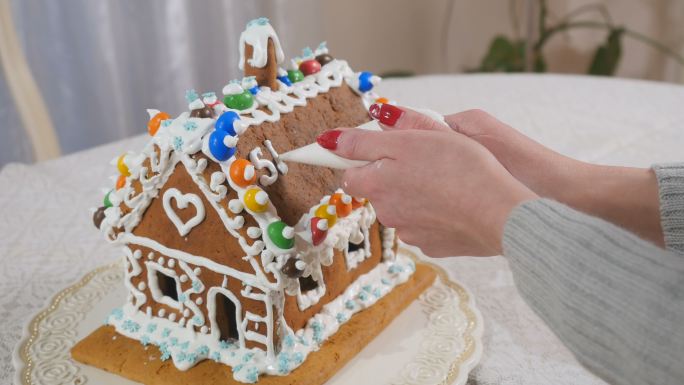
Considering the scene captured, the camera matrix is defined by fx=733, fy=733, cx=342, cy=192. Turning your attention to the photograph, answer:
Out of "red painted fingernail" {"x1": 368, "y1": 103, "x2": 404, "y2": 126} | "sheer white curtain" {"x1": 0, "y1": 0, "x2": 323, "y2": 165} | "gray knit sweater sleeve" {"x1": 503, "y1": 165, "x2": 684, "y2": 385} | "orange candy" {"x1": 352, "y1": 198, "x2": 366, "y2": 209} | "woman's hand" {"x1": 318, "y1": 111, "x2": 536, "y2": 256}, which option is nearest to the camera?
"gray knit sweater sleeve" {"x1": 503, "y1": 165, "x2": 684, "y2": 385}

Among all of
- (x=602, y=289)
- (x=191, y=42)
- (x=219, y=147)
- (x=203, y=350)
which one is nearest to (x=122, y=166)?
(x=219, y=147)

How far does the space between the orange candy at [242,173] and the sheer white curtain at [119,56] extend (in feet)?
6.16

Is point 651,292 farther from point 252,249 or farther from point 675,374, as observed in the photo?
point 252,249

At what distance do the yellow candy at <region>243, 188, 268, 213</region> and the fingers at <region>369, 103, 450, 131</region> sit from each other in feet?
0.86

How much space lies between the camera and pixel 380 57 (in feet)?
14.0

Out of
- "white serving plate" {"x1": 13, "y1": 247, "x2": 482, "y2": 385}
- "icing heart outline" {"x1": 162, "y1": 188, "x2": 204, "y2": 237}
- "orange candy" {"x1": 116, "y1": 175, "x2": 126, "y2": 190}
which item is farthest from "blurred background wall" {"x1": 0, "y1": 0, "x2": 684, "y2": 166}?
"icing heart outline" {"x1": 162, "y1": 188, "x2": 204, "y2": 237}

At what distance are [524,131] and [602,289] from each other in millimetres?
1504

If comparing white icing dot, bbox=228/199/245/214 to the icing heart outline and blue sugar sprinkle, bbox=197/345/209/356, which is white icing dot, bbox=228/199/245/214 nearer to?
the icing heart outline

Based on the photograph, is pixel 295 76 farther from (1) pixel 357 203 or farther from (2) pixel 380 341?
(2) pixel 380 341

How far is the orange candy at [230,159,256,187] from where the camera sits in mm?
1196

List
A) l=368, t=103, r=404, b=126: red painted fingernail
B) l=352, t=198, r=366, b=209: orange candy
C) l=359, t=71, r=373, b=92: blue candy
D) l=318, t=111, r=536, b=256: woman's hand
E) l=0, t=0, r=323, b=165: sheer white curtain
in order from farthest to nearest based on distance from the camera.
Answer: l=0, t=0, r=323, b=165: sheer white curtain, l=359, t=71, r=373, b=92: blue candy, l=352, t=198, r=366, b=209: orange candy, l=368, t=103, r=404, b=126: red painted fingernail, l=318, t=111, r=536, b=256: woman's hand

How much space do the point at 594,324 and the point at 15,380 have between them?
99cm

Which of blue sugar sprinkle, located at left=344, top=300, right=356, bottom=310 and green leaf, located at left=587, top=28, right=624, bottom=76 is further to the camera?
green leaf, located at left=587, top=28, right=624, bottom=76

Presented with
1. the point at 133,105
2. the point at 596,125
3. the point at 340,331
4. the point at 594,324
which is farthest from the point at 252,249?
the point at 133,105
